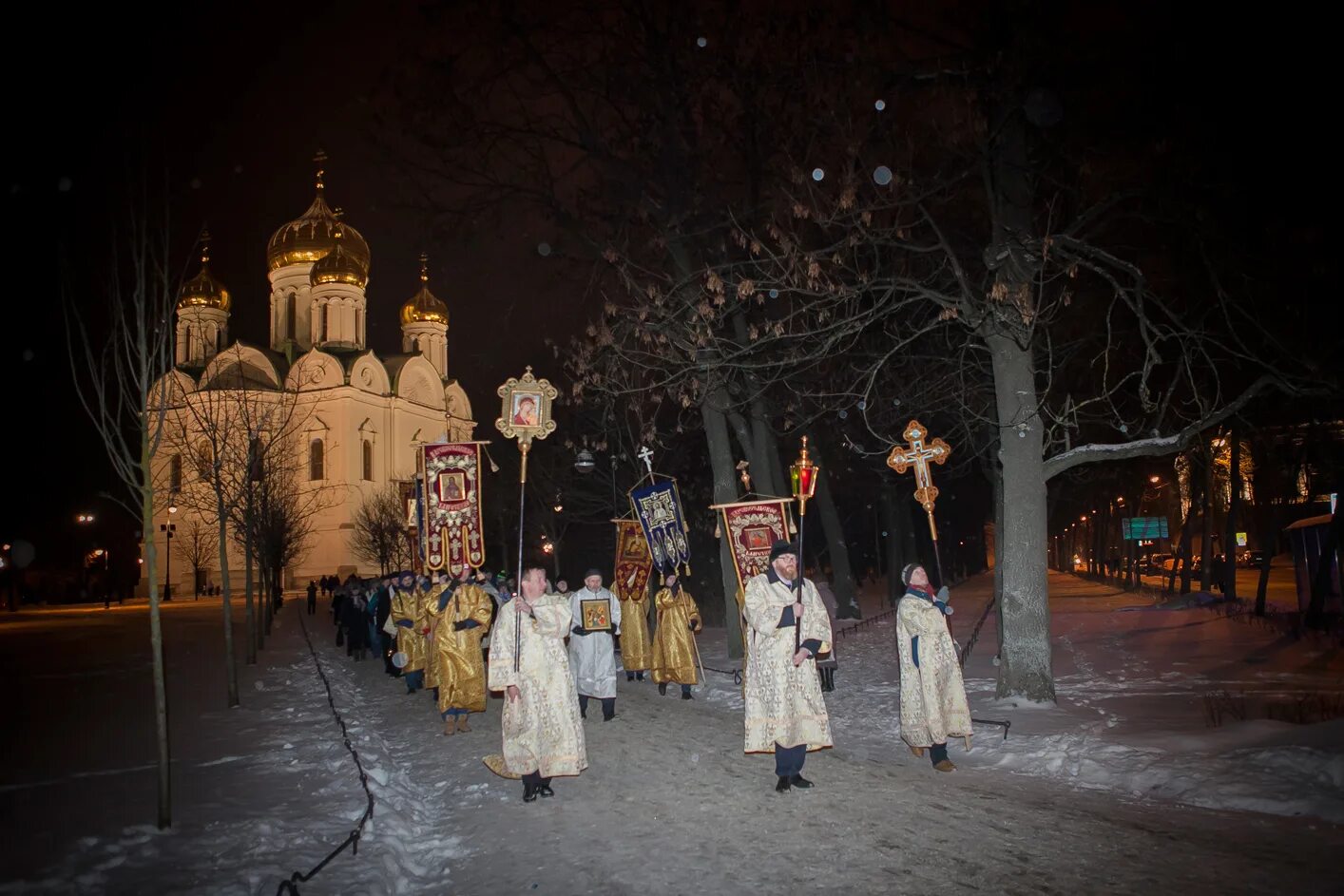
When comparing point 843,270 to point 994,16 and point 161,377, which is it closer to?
point 994,16

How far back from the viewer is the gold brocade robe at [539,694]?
796 cm

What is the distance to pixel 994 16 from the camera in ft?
36.2

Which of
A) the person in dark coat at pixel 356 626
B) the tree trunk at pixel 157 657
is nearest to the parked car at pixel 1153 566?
the person in dark coat at pixel 356 626

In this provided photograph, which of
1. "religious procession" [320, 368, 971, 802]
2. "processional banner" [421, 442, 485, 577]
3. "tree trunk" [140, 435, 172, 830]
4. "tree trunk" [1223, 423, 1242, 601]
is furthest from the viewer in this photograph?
"tree trunk" [1223, 423, 1242, 601]

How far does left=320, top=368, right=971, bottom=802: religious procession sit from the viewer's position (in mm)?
7887

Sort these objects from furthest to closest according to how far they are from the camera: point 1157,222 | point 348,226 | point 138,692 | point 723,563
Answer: point 348,226
point 723,563
point 138,692
point 1157,222

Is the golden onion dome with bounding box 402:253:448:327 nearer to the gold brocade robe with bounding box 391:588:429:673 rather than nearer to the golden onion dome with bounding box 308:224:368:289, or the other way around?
the golden onion dome with bounding box 308:224:368:289

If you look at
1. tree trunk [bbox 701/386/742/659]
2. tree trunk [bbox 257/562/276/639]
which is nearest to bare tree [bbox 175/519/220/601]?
tree trunk [bbox 257/562/276/639]

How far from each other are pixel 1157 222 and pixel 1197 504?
2248 centimetres

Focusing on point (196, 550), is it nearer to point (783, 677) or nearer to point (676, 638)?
point (676, 638)

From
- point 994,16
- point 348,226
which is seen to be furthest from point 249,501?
point 348,226

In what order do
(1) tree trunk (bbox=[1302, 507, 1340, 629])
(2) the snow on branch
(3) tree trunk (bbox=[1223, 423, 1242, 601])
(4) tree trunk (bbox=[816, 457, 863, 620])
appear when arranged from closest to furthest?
(2) the snow on branch, (1) tree trunk (bbox=[1302, 507, 1340, 629]), (3) tree trunk (bbox=[1223, 423, 1242, 601]), (4) tree trunk (bbox=[816, 457, 863, 620])

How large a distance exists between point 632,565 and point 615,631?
3040 millimetres

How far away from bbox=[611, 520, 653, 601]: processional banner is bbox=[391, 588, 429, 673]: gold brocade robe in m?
3.06
